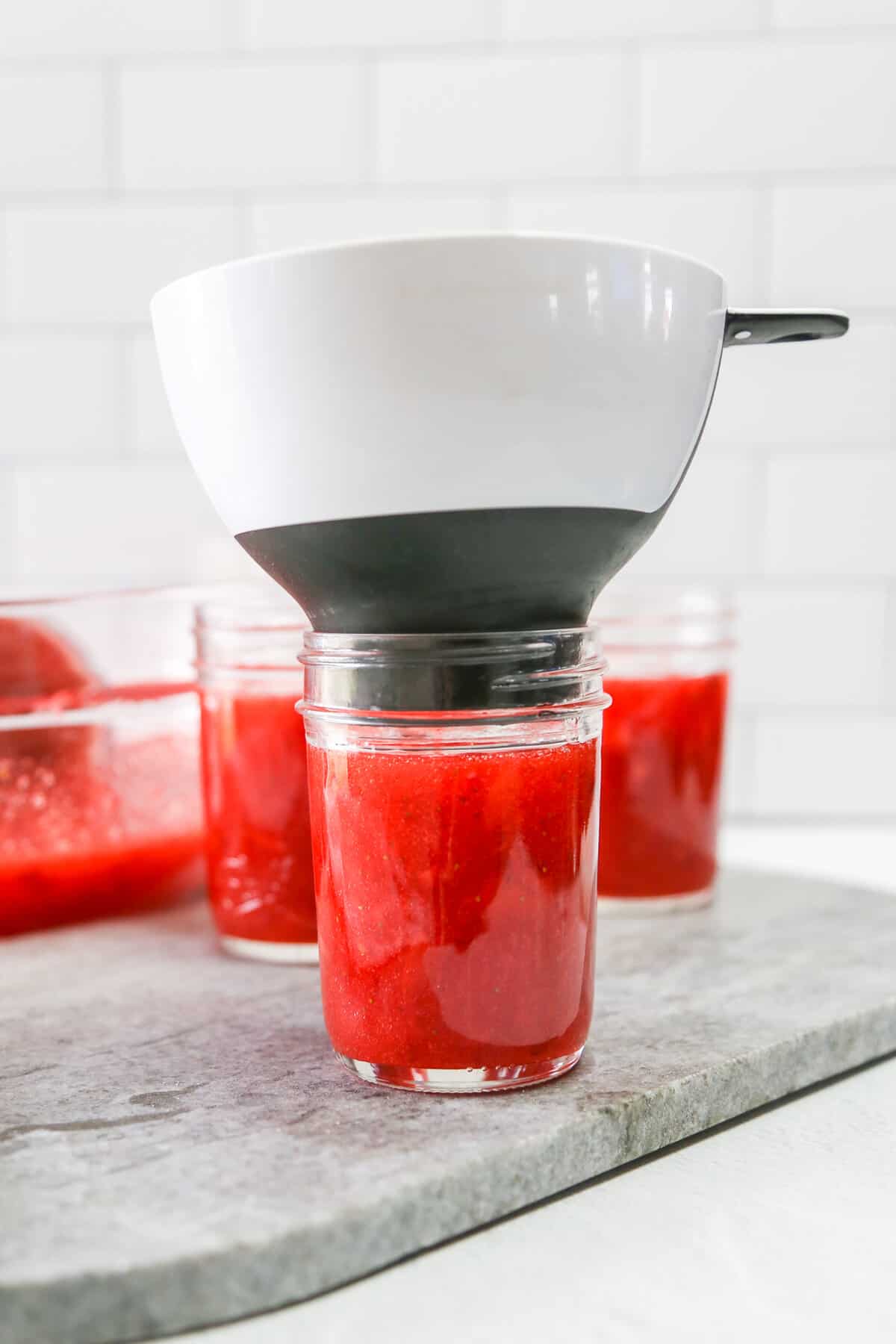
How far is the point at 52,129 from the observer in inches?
46.4

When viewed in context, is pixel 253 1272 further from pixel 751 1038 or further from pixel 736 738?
pixel 736 738

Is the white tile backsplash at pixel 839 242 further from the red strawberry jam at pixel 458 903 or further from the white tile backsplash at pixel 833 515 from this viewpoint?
the red strawberry jam at pixel 458 903

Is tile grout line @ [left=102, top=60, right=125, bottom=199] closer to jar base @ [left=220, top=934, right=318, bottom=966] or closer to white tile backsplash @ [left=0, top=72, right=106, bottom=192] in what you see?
white tile backsplash @ [left=0, top=72, right=106, bottom=192]

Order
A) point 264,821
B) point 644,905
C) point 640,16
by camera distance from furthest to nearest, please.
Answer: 1. point 640,16
2. point 644,905
3. point 264,821

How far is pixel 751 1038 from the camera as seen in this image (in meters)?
0.50

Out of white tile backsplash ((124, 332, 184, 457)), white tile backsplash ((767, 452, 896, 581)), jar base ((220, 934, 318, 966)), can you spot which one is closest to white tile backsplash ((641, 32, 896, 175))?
white tile backsplash ((767, 452, 896, 581))

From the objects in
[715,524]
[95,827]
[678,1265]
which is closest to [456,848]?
[678,1265]

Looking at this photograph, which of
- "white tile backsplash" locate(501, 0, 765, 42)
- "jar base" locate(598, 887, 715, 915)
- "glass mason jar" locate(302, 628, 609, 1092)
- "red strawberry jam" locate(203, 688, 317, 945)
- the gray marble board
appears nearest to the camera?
the gray marble board

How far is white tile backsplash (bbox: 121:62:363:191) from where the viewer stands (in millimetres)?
1158

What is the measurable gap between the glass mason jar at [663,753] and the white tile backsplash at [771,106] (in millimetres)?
587

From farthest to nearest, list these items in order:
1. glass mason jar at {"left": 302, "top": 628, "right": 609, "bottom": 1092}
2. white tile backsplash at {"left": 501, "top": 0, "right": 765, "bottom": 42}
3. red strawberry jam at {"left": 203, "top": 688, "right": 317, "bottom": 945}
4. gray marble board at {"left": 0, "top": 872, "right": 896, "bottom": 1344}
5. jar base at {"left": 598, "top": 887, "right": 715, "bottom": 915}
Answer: white tile backsplash at {"left": 501, "top": 0, "right": 765, "bottom": 42} < jar base at {"left": 598, "top": 887, "right": 715, "bottom": 915} < red strawberry jam at {"left": 203, "top": 688, "right": 317, "bottom": 945} < glass mason jar at {"left": 302, "top": 628, "right": 609, "bottom": 1092} < gray marble board at {"left": 0, "top": 872, "right": 896, "bottom": 1344}

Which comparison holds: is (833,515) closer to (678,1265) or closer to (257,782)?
(257,782)

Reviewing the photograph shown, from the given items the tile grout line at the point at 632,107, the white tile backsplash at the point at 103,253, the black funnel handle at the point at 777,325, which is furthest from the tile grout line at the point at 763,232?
the black funnel handle at the point at 777,325

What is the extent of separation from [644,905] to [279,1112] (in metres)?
0.37
